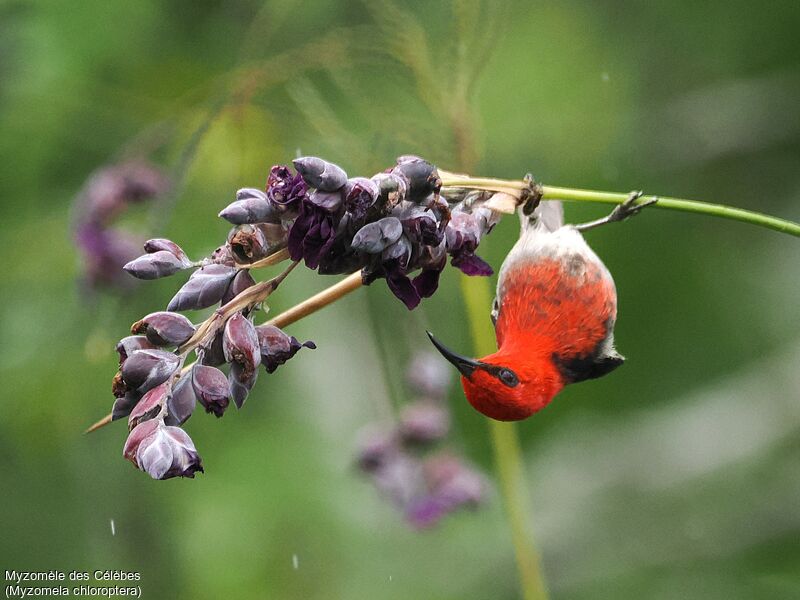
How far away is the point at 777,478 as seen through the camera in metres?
5.74

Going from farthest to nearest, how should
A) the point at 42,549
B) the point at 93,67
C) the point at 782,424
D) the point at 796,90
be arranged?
the point at 796,90 < the point at 782,424 < the point at 42,549 < the point at 93,67

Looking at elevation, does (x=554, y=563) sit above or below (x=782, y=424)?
below

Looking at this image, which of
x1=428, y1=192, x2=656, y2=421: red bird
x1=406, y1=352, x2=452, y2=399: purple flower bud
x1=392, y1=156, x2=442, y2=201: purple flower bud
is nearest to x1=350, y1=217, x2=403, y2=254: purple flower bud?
x1=392, y1=156, x2=442, y2=201: purple flower bud

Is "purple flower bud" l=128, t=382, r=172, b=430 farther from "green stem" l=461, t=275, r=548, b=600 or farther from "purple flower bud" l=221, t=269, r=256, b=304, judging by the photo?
"green stem" l=461, t=275, r=548, b=600

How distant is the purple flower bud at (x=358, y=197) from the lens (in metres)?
1.63

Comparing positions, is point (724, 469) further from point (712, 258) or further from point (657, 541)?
point (712, 258)

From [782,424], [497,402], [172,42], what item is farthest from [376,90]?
[782,424]

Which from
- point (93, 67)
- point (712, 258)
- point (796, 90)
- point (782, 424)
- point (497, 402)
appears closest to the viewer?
point (497, 402)

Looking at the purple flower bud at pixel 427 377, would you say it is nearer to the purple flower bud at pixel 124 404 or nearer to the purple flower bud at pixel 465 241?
the purple flower bud at pixel 465 241

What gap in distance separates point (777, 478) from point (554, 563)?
4.35ft

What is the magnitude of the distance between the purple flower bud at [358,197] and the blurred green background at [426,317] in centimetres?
157

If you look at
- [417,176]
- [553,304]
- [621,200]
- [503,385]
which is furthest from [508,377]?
[417,176]

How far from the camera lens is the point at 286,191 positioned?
165 centimetres

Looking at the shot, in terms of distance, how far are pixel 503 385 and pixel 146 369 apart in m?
1.11
